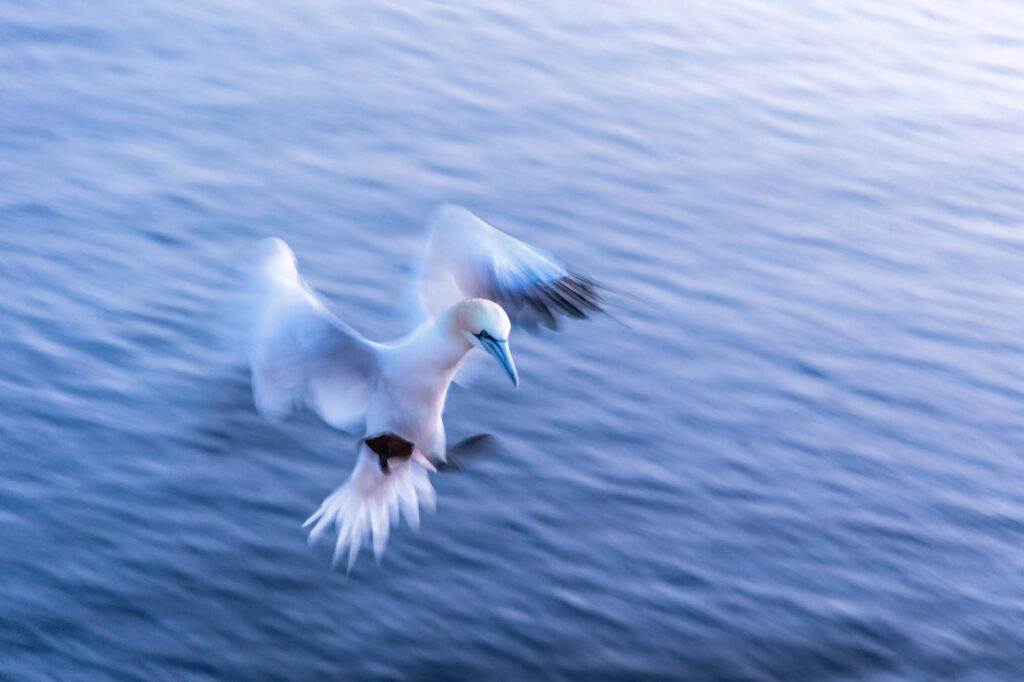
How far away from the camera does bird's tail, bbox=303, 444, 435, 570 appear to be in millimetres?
4898

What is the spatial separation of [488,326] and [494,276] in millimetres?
546

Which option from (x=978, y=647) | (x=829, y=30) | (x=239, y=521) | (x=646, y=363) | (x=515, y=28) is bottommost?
(x=239, y=521)

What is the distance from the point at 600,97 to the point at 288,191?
2.45 metres

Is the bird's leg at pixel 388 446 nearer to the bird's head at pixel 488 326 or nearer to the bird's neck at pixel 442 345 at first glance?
the bird's neck at pixel 442 345

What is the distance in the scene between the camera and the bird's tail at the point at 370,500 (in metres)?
4.90

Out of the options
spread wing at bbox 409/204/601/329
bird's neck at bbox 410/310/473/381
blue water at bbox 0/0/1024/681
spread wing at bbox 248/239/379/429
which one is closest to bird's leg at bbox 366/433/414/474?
spread wing at bbox 248/239/379/429

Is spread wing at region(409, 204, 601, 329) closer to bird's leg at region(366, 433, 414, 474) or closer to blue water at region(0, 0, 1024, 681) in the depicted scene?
bird's leg at region(366, 433, 414, 474)

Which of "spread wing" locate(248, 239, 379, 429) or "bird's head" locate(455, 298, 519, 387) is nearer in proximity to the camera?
"bird's head" locate(455, 298, 519, 387)

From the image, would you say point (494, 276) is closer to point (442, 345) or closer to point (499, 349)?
point (442, 345)

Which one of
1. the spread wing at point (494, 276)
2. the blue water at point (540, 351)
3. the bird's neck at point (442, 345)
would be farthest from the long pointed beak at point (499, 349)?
the blue water at point (540, 351)

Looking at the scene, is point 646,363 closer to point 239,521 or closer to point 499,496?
point 499,496

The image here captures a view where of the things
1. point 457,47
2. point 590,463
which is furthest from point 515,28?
point 590,463

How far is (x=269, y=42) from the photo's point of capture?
361 inches

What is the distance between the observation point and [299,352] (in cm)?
470
